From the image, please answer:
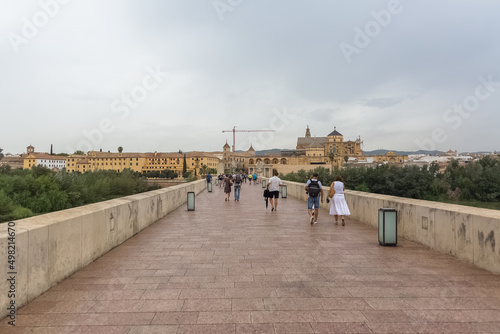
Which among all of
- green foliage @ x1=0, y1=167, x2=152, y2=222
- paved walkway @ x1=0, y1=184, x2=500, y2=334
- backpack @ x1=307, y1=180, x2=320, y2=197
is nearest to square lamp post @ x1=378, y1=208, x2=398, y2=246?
paved walkway @ x1=0, y1=184, x2=500, y2=334

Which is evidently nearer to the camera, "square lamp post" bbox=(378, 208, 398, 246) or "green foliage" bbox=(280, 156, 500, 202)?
"square lamp post" bbox=(378, 208, 398, 246)

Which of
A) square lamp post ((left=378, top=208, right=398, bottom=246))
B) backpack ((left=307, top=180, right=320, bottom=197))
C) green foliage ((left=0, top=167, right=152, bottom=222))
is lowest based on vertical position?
green foliage ((left=0, top=167, right=152, bottom=222))

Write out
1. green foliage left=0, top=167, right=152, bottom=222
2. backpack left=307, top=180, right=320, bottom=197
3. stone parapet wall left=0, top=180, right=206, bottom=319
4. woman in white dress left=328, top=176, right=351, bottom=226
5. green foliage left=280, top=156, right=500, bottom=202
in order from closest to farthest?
stone parapet wall left=0, top=180, right=206, bottom=319 → woman in white dress left=328, top=176, right=351, bottom=226 → backpack left=307, top=180, right=320, bottom=197 → green foliage left=0, top=167, right=152, bottom=222 → green foliage left=280, top=156, right=500, bottom=202

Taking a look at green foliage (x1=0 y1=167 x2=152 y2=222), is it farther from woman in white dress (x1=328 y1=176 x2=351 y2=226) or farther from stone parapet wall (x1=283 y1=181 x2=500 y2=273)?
stone parapet wall (x1=283 y1=181 x2=500 y2=273)

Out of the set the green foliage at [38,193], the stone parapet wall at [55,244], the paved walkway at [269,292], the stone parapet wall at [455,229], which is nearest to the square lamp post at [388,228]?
the paved walkway at [269,292]

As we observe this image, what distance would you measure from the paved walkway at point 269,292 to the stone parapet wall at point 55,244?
15 centimetres

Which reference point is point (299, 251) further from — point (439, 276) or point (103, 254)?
point (103, 254)

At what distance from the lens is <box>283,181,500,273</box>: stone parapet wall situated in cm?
461

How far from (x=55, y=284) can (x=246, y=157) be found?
6439 inches

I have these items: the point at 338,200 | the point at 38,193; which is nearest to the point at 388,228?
the point at 338,200

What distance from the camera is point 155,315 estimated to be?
3.23m

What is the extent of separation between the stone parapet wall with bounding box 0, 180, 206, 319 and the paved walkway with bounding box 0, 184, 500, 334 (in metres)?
0.15

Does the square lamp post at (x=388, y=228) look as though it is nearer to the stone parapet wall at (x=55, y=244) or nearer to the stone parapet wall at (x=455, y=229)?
the stone parapet wall at (x=455, y=229)

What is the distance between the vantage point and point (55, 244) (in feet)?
13.4
